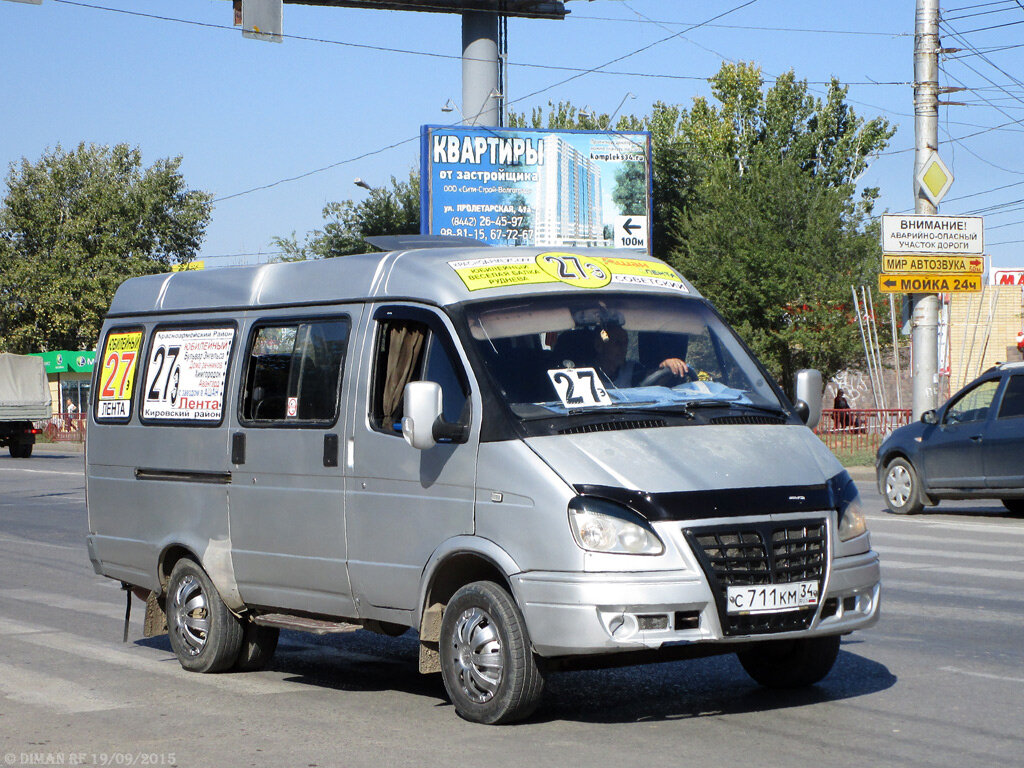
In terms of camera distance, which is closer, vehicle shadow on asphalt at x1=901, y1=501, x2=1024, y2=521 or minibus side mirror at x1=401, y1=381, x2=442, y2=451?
minibus side mirror at x1=401, y1=381, x2=442, y2=451

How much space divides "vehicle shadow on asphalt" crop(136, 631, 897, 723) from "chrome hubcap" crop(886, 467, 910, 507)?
927cm

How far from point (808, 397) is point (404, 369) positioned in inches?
82.3

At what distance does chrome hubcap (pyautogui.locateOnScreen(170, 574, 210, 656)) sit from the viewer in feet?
26.5

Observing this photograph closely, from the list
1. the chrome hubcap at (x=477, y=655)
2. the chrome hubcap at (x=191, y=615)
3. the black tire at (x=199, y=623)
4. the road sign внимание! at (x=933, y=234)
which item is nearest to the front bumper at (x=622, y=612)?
the chrome hubcap at (x=477, y=655)

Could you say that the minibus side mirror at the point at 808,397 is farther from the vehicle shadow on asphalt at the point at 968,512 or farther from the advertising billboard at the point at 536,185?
the advertising billboard at the point at 536,185

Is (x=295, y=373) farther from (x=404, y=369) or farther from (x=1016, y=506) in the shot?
(x=1016, y=506)

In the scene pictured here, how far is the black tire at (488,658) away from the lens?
6.09m

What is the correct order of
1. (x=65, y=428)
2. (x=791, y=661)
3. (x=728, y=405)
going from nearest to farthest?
(x=728, y=405) < (x=791, y=661) < (x=65, y=428)

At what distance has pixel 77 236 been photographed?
58.9 m

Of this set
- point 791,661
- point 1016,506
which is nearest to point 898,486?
point 1016,506

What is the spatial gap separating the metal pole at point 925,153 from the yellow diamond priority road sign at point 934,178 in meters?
0.09

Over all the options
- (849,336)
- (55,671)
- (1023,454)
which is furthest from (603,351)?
(849,336)

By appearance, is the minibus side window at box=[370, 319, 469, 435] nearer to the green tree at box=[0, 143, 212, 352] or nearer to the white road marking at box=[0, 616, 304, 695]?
the white road marking at box=[0, 616, 304, 695]

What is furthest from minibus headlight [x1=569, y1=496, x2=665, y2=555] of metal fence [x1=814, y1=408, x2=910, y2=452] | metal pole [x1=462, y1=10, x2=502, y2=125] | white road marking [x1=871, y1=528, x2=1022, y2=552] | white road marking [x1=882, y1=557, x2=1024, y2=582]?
metal pole [x1=462, y1=10, x2=502, y2=125]
